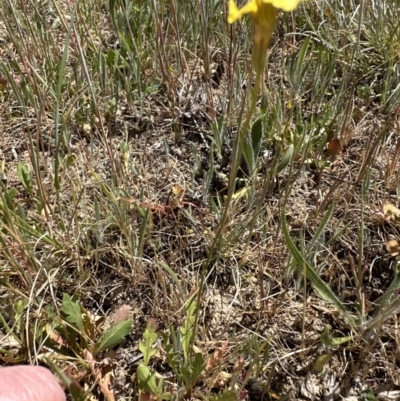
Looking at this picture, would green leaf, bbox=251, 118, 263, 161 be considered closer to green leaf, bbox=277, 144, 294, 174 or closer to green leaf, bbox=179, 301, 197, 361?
green leaf, bbox=277, 144, 294, 174

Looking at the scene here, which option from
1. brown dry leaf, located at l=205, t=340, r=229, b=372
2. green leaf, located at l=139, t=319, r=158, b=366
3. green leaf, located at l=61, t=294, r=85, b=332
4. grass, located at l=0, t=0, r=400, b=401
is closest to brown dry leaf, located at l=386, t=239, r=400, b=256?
grass, located at l=0, t=0, r=400, b=401

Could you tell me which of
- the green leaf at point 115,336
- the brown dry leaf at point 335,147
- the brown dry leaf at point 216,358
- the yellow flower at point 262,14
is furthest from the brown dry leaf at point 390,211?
the yellow flower at point 262,14

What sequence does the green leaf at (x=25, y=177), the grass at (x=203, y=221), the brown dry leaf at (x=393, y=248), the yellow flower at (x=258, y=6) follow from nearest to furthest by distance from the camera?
the yellow flower at (x=258, y=6), the grass at (x=203, y=221), the brown dry leaf at (x=393, y=248), the green leaf at (x=25, y=177)

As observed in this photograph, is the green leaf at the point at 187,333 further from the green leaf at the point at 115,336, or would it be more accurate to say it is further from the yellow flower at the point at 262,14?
the yellow flower at the point at 262,14

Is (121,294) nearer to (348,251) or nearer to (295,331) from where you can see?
(295,331)

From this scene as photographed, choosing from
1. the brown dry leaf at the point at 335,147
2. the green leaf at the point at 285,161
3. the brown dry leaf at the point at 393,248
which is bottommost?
the brown dry leaf at the point at 393,248

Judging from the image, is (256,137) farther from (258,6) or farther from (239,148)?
(258,6)

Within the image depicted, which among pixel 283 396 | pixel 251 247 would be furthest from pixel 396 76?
pixel 283 396
